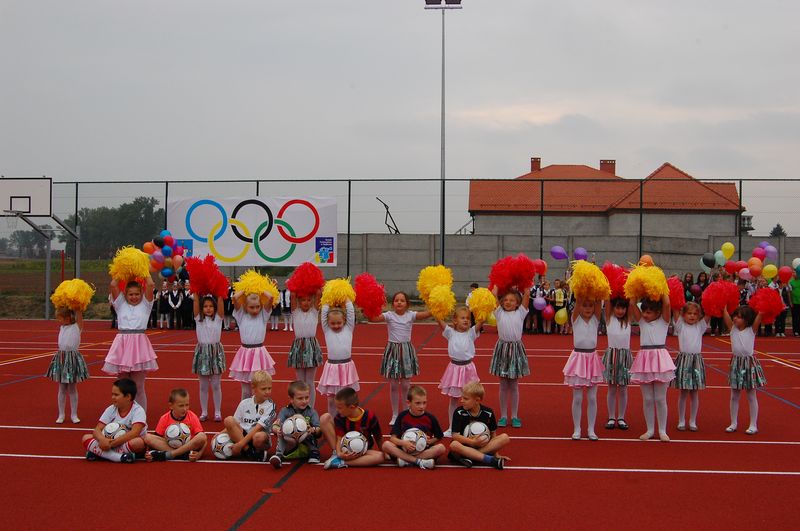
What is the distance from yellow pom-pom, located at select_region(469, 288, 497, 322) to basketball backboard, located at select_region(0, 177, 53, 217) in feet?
63.3

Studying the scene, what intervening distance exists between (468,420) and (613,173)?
4120 cm

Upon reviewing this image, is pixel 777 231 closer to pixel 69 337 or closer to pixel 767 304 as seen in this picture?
pixel 767 304

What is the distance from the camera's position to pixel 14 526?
4.64 meters

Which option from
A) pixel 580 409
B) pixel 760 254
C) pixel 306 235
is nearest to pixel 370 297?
pixel 580 409

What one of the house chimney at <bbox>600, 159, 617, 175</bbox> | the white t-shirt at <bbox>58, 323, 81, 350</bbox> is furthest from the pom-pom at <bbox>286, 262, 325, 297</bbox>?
the house chimney at <bbox>600, 159, 617, 175</bbox>

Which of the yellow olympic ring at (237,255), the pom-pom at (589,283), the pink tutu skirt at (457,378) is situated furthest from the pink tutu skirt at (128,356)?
the yellow olympic ring at (237,255)

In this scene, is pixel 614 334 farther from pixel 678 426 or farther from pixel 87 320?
pixel 87 320

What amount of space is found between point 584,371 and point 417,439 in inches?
79.8

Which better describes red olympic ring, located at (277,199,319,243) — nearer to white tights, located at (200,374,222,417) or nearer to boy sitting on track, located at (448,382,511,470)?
white tights, located at (200,374,222,417)

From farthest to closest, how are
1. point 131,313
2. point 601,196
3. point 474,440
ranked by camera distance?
point 601,196 < point 131,313 < point 474,440

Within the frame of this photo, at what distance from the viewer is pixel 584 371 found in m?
7.28

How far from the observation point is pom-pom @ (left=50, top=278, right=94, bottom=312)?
317 inches

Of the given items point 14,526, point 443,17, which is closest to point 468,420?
point 14,526

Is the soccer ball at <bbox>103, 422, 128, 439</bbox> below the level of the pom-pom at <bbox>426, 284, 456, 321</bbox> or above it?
below
